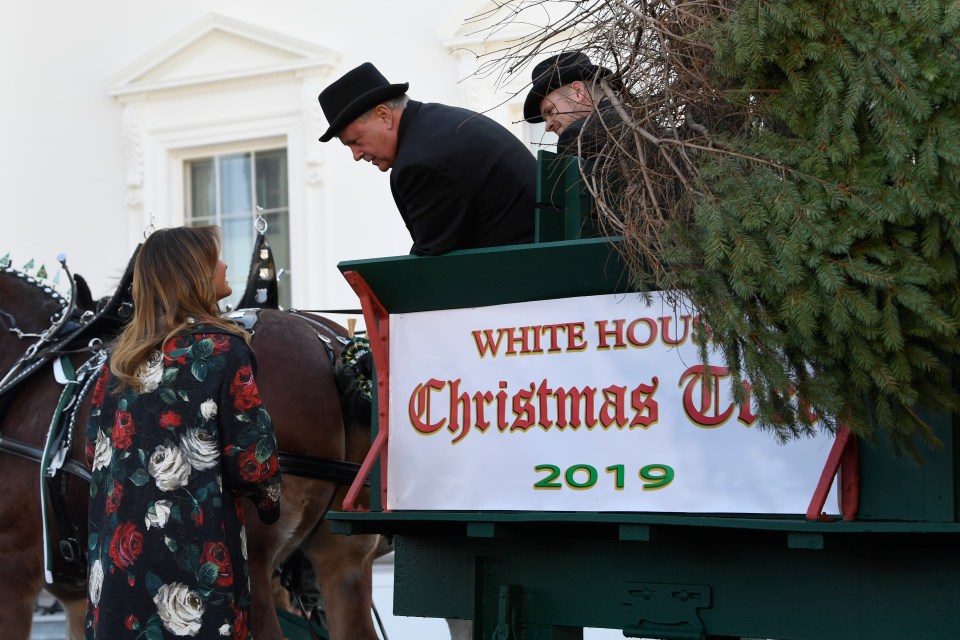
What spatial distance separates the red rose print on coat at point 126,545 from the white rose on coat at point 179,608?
118 millimetres

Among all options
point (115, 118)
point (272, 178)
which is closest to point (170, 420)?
point (272, 178)

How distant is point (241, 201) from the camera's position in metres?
9.29

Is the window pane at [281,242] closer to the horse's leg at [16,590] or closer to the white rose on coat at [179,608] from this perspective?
the horse's leg at [16,590]

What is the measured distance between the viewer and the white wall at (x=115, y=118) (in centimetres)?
856

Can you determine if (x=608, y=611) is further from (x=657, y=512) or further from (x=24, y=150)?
(x=24, y=150)

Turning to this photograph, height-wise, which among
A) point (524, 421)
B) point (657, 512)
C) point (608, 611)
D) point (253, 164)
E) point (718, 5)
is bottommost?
point (608, 611)

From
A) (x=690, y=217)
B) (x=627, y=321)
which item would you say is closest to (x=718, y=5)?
(x=690, y=217)

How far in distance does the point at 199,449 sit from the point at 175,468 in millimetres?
78

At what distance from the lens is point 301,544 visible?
4.55 meters

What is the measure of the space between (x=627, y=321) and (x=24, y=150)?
7.91 metres

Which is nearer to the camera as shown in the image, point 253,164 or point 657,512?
point 657,512

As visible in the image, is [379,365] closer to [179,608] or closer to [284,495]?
[179,608]

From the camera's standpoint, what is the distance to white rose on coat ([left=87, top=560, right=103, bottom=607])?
313 centimetres

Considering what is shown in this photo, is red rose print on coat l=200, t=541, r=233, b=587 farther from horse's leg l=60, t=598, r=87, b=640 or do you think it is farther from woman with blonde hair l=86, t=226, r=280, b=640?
horse's leg l=60, t=598, r=87, b=640
